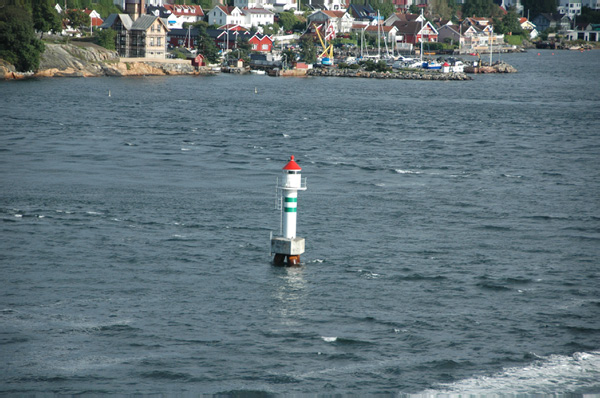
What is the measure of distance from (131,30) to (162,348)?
90.5 m

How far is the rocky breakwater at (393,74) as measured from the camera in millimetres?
98562

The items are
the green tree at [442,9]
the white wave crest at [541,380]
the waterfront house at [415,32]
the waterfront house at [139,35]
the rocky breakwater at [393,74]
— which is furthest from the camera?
the green tree at [442,9]

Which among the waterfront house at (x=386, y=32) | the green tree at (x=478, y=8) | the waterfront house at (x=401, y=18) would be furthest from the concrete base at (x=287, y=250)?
the green tree at (x=478, y=8)

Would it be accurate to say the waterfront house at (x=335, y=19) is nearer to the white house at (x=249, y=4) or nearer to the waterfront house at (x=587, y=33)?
the white house at (x=249, y=4)

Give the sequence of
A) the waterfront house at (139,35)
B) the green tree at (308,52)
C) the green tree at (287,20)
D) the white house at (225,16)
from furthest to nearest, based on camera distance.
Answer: the green tree at (287,20)
the white house at (225,16)
the green tree at (308,52)
the waterfront house at (139,35)

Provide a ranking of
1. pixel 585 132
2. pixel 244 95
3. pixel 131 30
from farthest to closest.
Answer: pixel 131 30, pixel 244 95, pixel 585 132

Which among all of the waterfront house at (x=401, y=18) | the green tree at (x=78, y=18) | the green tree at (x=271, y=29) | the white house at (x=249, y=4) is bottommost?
the green tree at (x=78, y=18)

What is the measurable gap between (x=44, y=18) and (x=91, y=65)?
720cm

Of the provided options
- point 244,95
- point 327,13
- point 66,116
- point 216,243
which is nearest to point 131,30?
point 244,95

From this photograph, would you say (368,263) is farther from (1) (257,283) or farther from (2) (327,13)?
(2) (327,13)

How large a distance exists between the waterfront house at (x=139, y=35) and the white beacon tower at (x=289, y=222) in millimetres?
84406

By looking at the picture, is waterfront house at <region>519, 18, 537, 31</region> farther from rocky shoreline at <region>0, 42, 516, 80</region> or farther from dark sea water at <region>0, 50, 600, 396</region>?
dark sea water at <region>0, 50, 600, 396</region>

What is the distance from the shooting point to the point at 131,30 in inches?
3858

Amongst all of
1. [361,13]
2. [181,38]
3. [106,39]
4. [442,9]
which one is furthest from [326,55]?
[442,9]
